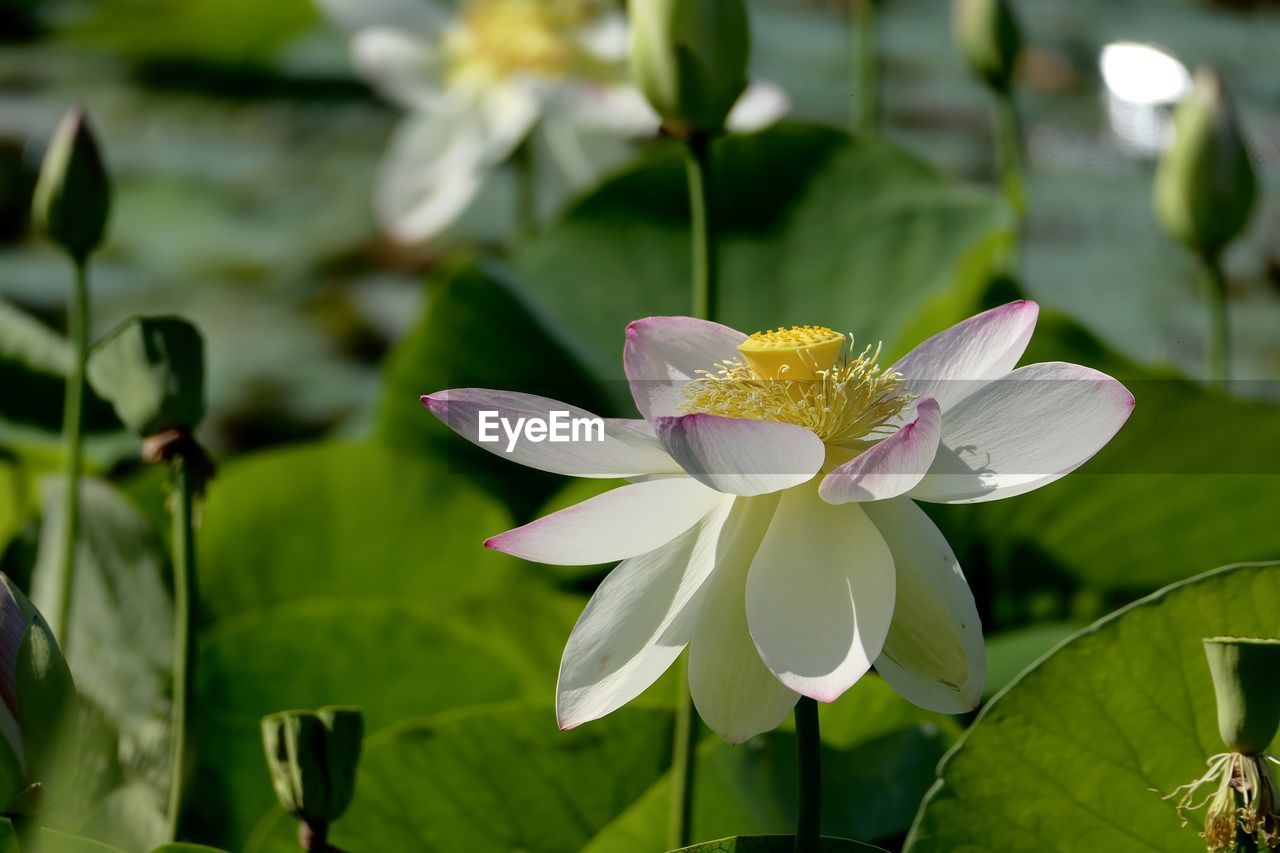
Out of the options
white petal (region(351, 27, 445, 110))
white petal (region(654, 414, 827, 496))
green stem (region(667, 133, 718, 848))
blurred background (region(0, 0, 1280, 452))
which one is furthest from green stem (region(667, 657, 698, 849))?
blurred background (region(0, 0, 1280, 452))

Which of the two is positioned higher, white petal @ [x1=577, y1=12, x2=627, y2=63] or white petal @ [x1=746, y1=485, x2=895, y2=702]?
white petal @ [x1=577, y1=12, x2=627, y2=63]

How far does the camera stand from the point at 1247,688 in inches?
9.4

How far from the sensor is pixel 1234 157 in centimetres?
55

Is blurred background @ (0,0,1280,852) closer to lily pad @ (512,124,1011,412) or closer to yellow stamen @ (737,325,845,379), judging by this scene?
lily pad @ (512,124,1011,412)

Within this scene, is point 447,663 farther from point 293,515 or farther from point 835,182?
point 835,182

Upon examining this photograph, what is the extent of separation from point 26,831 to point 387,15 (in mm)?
722

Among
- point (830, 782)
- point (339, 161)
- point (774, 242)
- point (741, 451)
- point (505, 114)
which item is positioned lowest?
point (830, 782)

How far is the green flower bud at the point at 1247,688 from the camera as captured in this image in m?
0.24

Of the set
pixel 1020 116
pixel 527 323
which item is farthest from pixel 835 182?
pixel 1020 116

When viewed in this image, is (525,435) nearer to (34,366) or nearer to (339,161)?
(34,366)

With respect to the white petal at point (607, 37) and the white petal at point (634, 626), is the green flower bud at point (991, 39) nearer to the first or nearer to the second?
the white petal at point (607, 37)

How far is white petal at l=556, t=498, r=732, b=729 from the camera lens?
26cm

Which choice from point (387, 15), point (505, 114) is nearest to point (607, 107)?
point (505, 114)

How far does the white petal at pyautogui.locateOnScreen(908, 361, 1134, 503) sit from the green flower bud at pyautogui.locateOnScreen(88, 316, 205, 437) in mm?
187
